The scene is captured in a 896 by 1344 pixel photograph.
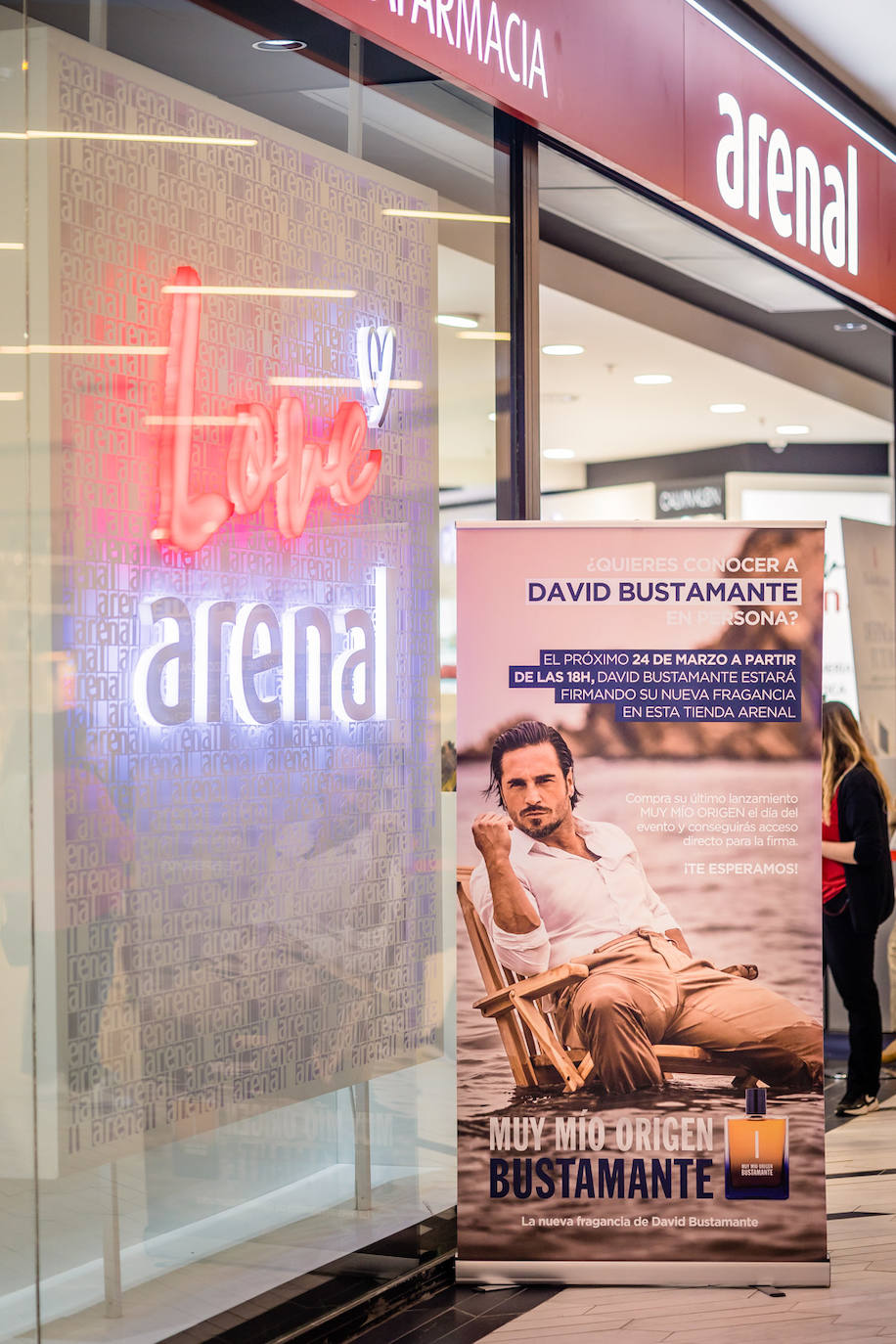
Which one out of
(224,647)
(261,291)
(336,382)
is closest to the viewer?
(224,647)

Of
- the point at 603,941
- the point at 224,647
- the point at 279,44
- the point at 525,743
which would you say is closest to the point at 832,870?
the point at 603,941

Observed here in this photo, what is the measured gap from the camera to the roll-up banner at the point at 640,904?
10.6ft

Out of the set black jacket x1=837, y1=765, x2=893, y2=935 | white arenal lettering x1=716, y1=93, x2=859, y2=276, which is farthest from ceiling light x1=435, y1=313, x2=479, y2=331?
black jacket x1=837, y1=765, x2=893, y2=935

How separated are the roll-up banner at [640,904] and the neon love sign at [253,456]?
343 mm

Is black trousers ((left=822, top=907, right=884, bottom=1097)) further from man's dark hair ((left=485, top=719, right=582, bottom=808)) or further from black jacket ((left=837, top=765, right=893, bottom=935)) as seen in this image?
man's dark hair ((left=485, top=719, right=582, bottom=808))

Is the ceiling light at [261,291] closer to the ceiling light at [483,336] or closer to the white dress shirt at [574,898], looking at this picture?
the ceiling light at [483,336]

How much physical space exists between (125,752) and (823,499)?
7354 mm

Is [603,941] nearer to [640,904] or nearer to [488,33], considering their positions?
[640,904]

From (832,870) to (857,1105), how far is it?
834 millimetres

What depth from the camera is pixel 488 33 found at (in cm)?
347

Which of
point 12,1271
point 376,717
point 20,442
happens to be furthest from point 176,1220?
point 20,442

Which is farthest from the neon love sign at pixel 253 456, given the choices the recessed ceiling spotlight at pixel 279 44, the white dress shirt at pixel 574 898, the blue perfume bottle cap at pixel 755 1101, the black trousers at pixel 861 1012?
the black trousers at pixel 861 1012

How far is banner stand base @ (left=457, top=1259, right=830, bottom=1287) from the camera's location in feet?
10.6

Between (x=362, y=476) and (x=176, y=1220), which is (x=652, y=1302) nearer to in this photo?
(x=176, y=1220)
